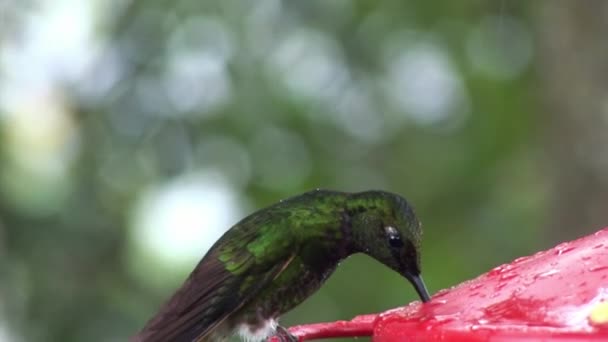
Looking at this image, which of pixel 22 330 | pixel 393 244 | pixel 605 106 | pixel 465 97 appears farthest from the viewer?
pixel 465 97

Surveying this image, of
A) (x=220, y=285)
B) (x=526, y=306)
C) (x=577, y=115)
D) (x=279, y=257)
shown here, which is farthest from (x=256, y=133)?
(x=526, y=306)

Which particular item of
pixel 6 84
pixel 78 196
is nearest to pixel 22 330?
pixel 78 196

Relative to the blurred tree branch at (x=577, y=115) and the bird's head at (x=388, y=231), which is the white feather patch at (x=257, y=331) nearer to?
the bird's head at (x=388, y=231)

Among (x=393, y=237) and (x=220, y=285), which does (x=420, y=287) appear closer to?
(x=393, y=237)

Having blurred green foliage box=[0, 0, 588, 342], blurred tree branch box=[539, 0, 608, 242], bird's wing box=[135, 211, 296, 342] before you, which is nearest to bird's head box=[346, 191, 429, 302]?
bird's wing box=[135, 211, 296, 342]

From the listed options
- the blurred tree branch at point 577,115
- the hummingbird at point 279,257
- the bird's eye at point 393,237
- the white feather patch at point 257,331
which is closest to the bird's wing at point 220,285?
the hummingbird at point 279,257

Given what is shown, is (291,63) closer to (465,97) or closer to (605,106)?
(465,97)
